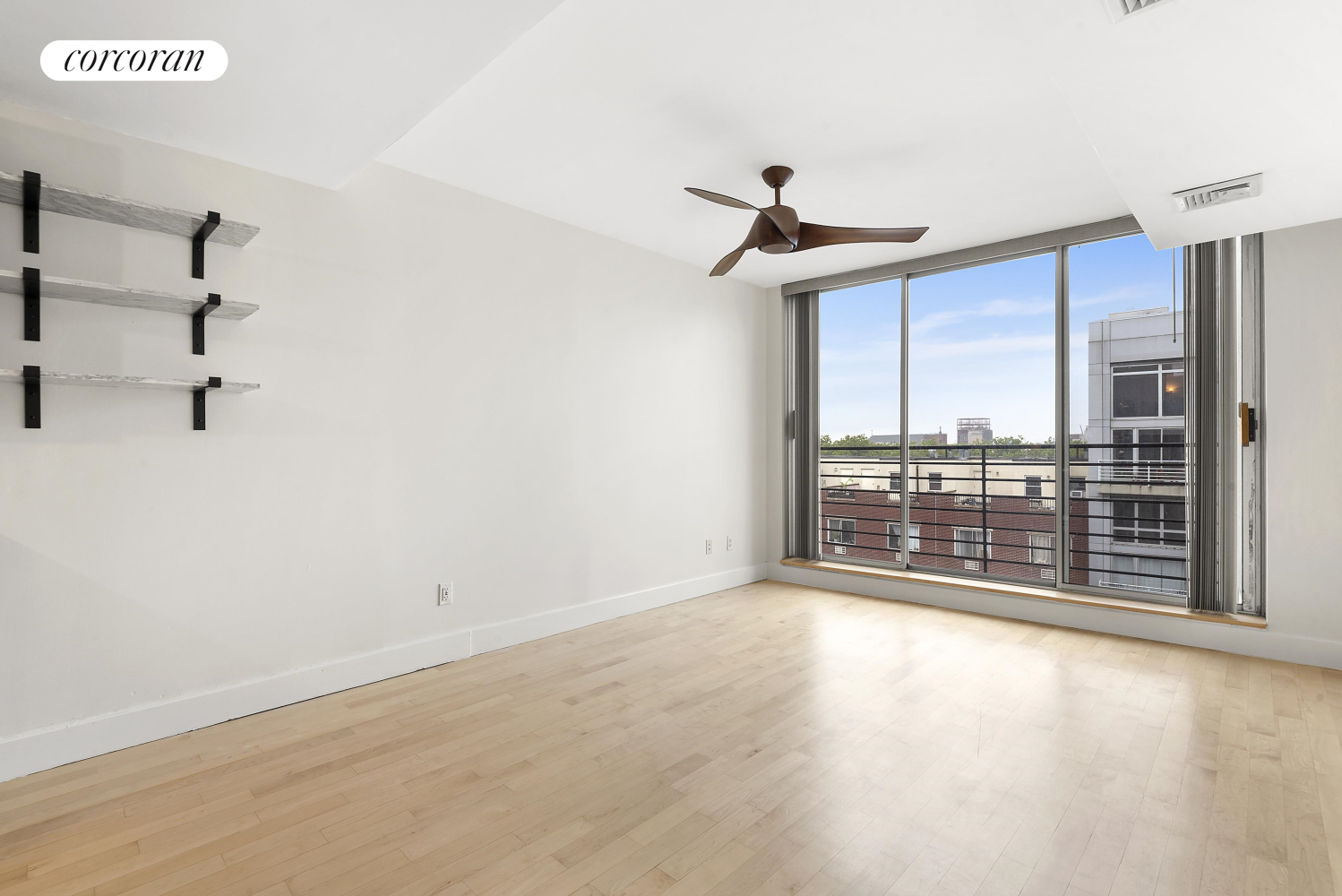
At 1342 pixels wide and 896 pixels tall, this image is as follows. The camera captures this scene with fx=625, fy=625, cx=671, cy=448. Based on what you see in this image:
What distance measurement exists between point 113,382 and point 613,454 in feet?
8.74

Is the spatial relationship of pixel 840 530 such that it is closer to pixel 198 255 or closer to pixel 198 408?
pixel 198 408

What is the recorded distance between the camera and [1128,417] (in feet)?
13.1

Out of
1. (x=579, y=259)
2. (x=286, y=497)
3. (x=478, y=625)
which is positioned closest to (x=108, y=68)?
(x=286, y=497)

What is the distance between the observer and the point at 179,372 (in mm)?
2557

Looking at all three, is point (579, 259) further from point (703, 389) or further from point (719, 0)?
point (719, 0)

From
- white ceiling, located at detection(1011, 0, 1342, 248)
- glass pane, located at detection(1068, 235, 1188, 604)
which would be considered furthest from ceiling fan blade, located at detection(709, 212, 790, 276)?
glass pane, located at detection(1068, 235, 1188, 604)

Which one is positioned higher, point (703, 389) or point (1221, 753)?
point (703, 389)

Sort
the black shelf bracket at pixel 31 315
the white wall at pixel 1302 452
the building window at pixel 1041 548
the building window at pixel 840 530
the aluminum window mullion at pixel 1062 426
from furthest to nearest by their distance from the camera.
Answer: the building window at pixel 840 530 → the building window at pixel 1041 548 → the aluminum window mullion at pixel 1062 426 → the white wall at pixel 1302 452 → the black shelf bracket at pixel 31 315

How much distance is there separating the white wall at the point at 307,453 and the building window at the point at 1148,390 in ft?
10.1

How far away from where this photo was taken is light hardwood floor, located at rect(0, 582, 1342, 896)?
1671 mm

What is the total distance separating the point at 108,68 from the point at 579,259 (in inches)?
96.8

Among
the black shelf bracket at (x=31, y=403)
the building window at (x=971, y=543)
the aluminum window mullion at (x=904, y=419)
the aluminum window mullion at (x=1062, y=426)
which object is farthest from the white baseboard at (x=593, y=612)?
the aluminum window mullion at (x=1062, y=426)

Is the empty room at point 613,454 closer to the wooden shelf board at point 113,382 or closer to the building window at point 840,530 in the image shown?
the wooden shelf board at point 113,382

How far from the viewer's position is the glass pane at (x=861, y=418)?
5129 mm
